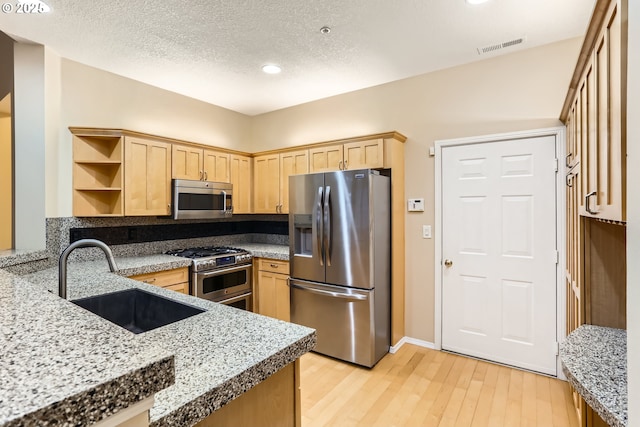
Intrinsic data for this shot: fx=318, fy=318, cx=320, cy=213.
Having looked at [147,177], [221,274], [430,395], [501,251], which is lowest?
[430,395]

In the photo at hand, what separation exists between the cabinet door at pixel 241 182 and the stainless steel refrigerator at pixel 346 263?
1154 mm

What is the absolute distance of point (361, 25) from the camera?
94.7 inches

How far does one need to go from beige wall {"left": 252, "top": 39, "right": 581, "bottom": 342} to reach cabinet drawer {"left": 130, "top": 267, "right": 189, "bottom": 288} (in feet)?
7.34

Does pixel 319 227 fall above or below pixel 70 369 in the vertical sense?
above

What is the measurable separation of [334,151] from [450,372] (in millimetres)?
2398

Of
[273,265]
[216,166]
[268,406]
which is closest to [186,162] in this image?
[216,166]

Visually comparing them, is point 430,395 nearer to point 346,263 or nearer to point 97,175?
point 346,263

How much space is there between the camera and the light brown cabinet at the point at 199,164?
346cm

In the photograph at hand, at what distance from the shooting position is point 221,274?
3428 mm

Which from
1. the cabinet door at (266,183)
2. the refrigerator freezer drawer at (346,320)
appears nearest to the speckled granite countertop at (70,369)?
the refrigerator freezer drawer at (346,320)

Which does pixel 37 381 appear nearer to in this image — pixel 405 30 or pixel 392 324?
pixel 405 30

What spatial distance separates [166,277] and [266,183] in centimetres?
170

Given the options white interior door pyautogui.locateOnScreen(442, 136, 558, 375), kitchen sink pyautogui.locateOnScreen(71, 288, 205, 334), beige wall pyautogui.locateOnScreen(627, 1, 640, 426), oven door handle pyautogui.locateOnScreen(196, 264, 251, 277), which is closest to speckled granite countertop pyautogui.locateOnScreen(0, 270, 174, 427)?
beige wall pyautogui.locateOnScreen(627, 1, 640, 426)

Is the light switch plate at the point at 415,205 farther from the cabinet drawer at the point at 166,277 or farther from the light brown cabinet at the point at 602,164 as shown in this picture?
the cabinet drawer at the point at 166,277
